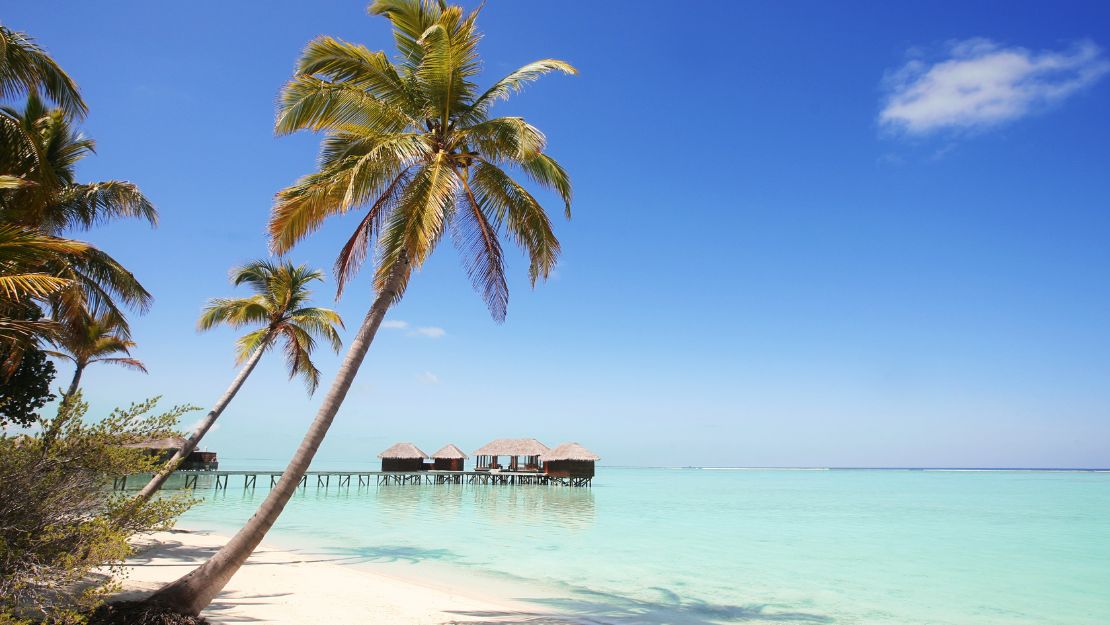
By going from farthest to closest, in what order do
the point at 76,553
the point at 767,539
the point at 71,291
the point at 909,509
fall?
the point at 909,509, the point at 767,539, the point at 71,291, the point at 76,553

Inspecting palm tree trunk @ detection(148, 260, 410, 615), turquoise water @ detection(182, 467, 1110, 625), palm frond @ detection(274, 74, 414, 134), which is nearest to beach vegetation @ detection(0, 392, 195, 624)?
palm tree trunk @ detection(148, 260, 410, 615)

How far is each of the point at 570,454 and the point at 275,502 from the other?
116 ft

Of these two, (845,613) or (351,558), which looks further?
(351,558)

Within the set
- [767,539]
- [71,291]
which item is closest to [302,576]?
[71,291]

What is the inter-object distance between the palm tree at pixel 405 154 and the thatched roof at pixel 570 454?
33.4 m

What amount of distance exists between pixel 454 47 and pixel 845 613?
978 cm

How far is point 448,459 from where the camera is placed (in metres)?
42.5

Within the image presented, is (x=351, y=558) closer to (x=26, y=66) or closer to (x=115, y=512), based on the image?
(x=115, y=512)

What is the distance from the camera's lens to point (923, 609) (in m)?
10.1

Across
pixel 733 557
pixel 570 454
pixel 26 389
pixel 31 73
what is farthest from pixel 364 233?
pixel 570 454

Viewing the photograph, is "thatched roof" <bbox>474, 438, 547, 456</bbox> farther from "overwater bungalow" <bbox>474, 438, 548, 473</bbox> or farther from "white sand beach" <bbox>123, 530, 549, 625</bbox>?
"white sand beach" <bbox>123, 530, 549, 625</bbox>

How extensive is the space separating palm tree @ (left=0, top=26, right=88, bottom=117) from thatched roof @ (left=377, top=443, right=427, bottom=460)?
115 feet

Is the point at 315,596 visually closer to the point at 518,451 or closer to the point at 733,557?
the point at 733,557

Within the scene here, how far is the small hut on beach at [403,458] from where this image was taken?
40531 millimetres
